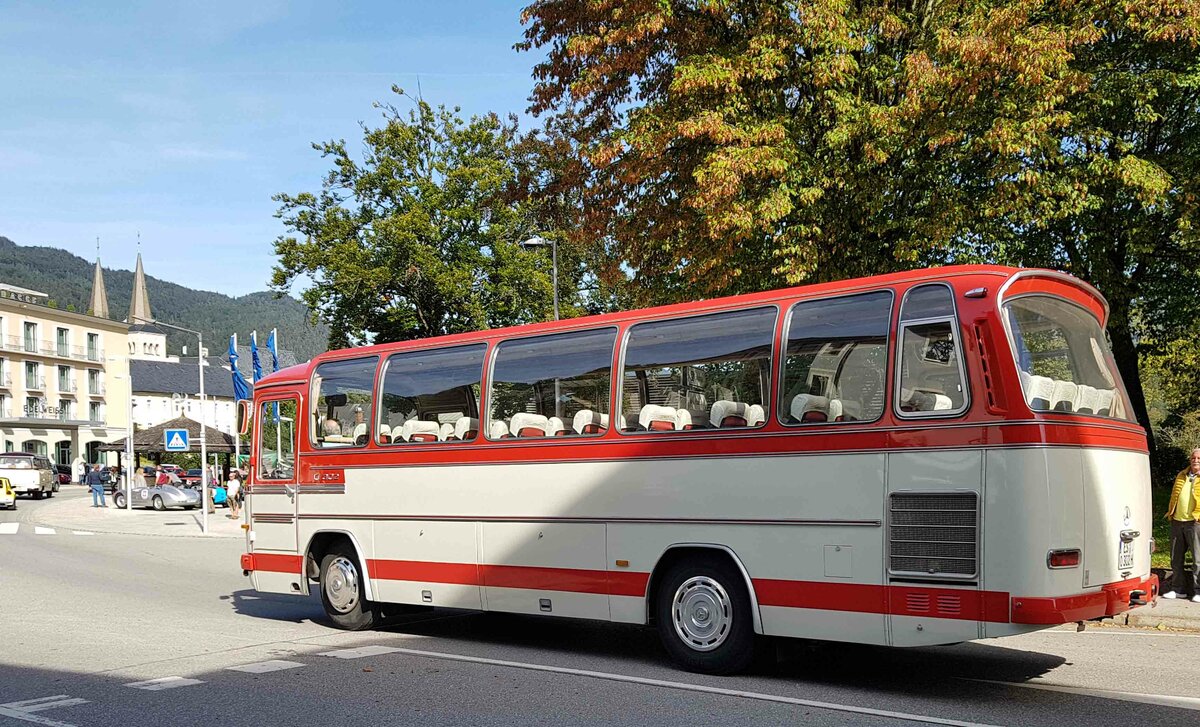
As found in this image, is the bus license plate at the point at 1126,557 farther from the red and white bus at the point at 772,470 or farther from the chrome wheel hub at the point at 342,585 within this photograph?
the chrome wheel hub at the point at 342,585

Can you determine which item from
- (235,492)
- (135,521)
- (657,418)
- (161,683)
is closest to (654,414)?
(657,418)

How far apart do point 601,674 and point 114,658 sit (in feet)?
14.4

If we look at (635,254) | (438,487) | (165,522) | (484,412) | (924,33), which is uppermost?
(924,33)

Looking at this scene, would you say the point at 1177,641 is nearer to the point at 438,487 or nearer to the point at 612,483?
the point at 612,483

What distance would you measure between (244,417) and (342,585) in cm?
267

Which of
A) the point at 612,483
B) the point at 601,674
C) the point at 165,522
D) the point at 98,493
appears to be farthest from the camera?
the point at 98,493

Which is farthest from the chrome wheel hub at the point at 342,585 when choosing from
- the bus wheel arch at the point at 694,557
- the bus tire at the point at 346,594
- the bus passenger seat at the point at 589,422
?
the bus wheel arch at the point at 694,557

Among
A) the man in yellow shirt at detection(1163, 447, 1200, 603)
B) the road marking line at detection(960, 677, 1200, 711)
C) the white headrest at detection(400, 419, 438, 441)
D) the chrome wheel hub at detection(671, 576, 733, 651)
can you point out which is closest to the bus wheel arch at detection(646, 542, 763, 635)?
the chrome wheel hub at detection(671, 576, 733, 651)

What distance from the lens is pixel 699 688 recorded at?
844cm

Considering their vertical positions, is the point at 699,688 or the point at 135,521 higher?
the point at 699,688

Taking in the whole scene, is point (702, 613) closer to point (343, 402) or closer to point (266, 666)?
point (266, 666)

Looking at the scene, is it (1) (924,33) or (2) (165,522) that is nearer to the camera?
(1) (924,33)

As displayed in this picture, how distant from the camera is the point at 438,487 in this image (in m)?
11.2

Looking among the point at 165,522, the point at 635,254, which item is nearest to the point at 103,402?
the point at 165,522
